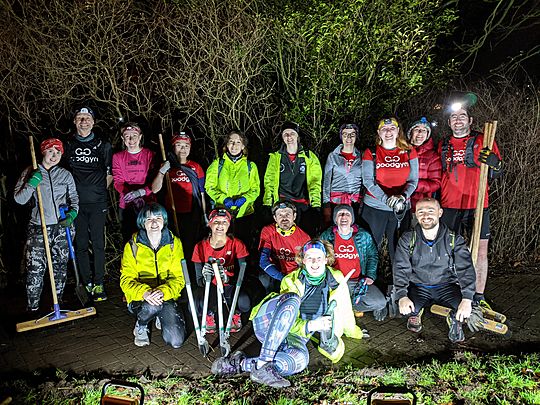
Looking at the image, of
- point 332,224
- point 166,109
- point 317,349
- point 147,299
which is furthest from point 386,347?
point 166,109

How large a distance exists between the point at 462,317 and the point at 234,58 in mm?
4852

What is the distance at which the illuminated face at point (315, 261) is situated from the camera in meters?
4.30

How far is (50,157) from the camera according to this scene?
551cm

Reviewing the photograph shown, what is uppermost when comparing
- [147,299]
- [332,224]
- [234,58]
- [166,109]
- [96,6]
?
[96,6]

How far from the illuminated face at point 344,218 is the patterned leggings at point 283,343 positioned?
1.43 metres

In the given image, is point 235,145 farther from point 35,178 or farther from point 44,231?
point 44,231

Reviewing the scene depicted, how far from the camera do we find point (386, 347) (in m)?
4.83

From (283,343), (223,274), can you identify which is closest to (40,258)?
(223,274)

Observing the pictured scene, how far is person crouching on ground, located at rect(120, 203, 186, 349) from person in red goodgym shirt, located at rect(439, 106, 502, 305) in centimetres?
326

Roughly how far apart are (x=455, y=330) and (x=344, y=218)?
164cm

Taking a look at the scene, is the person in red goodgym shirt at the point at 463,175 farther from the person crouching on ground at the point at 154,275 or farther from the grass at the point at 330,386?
the person crouching on ground at the point at 154,275

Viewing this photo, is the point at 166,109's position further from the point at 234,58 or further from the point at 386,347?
the point at 386,347

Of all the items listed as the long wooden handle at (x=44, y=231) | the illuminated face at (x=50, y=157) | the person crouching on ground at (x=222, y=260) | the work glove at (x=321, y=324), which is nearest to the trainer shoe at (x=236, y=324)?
the person crouching on ground at (x=222, y=260)

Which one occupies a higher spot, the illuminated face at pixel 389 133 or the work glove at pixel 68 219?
the illuminated face at pixel 389 133
